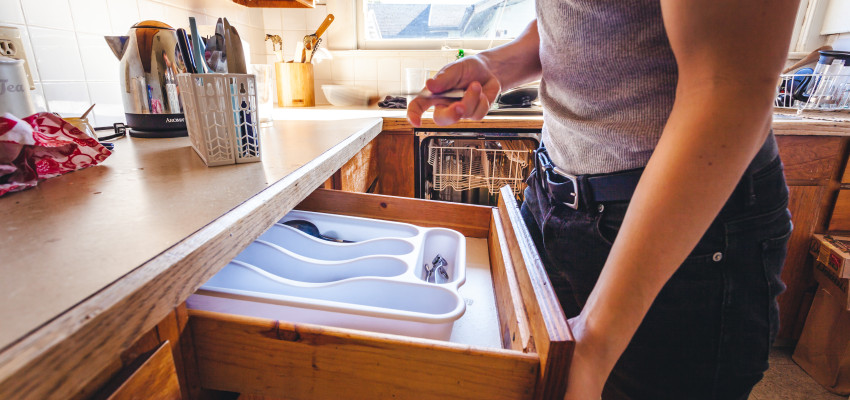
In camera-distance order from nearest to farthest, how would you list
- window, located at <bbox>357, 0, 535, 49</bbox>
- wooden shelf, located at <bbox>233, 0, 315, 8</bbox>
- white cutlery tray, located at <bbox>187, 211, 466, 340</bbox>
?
white cutlery tray, located at <bbox>187, 211, 466, 340</bbox> < wooden shelf, located at <bbox>233, 0, 315, 8</bbox> < window, located at <bbox>357, 0, 535, 49</bbox>

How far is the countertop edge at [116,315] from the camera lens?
21 cm

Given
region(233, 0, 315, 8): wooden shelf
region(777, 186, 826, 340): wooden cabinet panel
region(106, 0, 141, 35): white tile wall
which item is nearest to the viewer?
region(106, 0, 141, 35): white tile wall

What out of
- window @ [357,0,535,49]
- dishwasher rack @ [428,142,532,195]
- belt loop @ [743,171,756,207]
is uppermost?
window @ [357,0,535,49]

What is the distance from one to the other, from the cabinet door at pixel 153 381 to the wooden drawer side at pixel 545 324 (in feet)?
1.30

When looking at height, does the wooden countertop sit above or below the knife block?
below

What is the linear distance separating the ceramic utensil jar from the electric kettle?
20 centimetres

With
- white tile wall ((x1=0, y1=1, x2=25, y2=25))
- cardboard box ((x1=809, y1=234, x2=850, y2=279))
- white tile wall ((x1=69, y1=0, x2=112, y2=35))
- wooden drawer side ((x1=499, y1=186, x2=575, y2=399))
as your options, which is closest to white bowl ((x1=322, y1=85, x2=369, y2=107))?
white tile wall ((x1=69, y1=0, x2=112, y2=35))

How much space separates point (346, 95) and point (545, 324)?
1880mm

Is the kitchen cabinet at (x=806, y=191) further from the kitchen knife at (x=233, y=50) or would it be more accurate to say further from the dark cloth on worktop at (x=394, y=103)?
the kitchen knife at (x=233, y=50)

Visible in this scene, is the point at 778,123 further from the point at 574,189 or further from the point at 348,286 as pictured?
the point at 348,286

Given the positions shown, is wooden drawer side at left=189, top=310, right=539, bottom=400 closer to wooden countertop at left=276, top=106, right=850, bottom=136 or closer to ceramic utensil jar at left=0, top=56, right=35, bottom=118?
ceramic utensil jar at left=0, top=56, right=35, bottom=118

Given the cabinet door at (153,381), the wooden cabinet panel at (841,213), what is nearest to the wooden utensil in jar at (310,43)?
the cabinet door at (153,381)

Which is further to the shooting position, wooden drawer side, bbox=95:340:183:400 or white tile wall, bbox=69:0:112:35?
white tile wall, bbox=69:0:112:35

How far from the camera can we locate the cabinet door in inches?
14.1
